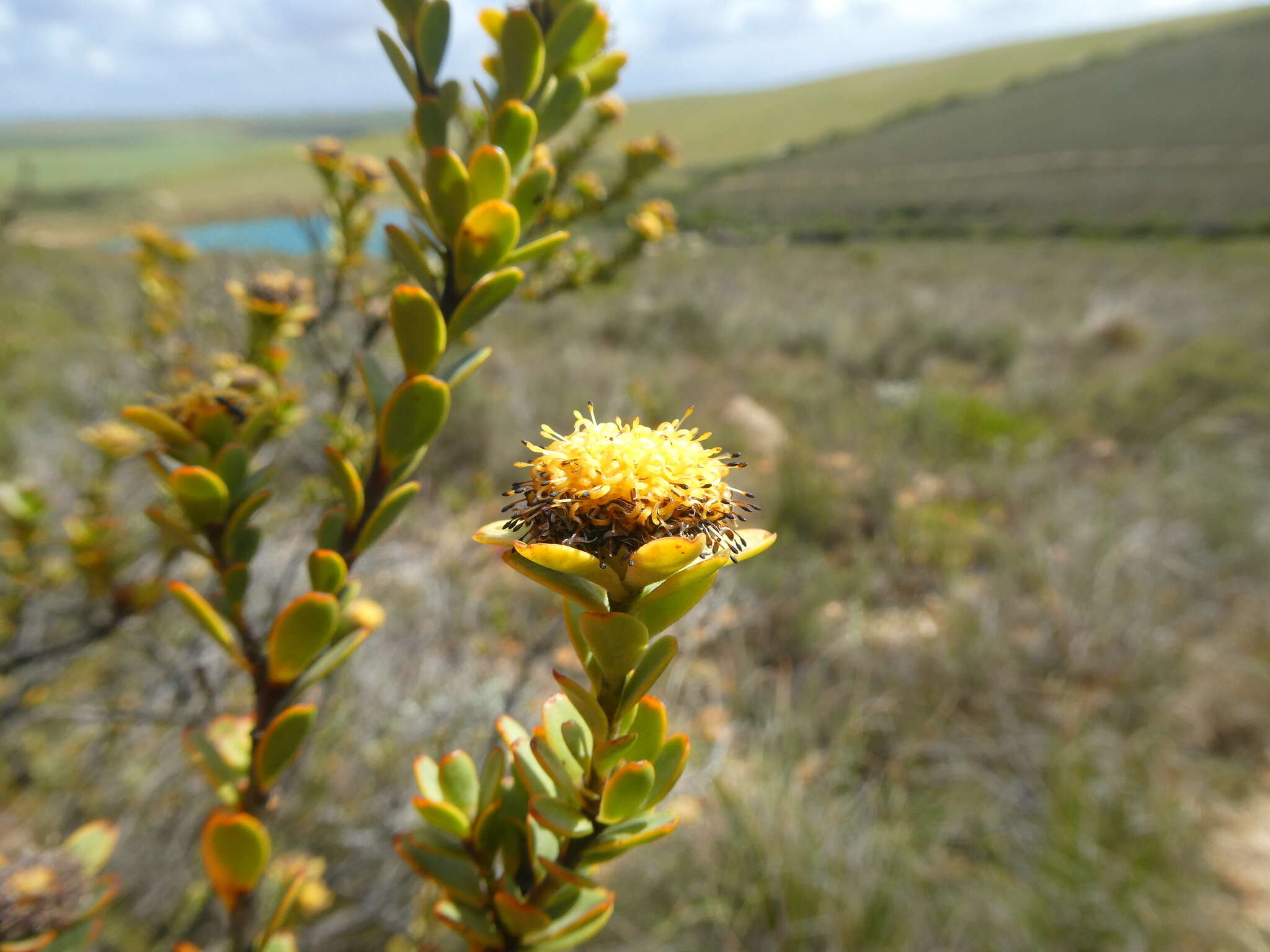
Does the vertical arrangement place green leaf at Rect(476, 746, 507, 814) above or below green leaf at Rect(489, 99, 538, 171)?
below

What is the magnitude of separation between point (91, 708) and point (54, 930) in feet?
4.56

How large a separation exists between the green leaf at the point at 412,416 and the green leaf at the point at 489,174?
0.18 m

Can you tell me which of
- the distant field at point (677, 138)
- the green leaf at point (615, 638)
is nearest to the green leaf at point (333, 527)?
the green leaf at point (615, 638)

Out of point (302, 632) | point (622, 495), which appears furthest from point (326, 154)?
point (622, 495)

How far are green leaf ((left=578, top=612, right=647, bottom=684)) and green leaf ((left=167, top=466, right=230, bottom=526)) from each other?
421 mm

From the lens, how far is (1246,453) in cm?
506

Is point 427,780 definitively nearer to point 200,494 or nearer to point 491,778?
point 491,778

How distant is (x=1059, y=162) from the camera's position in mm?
26828

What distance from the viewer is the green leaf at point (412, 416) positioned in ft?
1.97

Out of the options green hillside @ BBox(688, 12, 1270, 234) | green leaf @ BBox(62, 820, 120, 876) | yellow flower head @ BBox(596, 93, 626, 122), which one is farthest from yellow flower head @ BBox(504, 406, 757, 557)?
green hillside @ BBox(688, 12, 1270, 234)

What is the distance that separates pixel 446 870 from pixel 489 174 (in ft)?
2.10

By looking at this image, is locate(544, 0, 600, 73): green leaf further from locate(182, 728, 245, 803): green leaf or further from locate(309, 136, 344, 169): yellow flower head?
locate(309, 136, 344, 169): yellow flower head

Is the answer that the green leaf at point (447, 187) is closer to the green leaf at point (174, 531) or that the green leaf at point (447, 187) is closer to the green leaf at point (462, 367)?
the green leaf at point (462, 367)

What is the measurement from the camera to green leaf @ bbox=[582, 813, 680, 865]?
0.53 m
